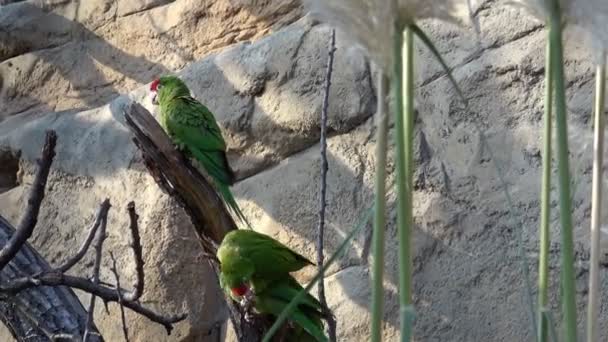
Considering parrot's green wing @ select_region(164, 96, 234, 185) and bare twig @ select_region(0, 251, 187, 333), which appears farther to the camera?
parrot's green wing @ select_region(164, 96, 234, 185)

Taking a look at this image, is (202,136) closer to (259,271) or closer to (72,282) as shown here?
(259,271)

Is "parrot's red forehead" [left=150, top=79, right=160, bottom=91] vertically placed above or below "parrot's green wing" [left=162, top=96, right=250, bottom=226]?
above

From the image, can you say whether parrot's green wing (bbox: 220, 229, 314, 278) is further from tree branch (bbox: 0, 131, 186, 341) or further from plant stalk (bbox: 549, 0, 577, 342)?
plant stalk (bbox: 549, 0, 577, 342)

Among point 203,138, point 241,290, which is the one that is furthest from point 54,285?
point 203,138

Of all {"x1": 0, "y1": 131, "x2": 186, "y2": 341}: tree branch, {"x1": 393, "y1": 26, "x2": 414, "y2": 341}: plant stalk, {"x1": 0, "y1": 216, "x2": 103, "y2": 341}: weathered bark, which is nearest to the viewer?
{"x1": 393, "y1": 26, "x2": 414, "y2": 341}: plant stalk

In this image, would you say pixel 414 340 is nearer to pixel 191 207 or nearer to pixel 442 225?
pixel 442 225

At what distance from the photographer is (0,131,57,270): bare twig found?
1617mm

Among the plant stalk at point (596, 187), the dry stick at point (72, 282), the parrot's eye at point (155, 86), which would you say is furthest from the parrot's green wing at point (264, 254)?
the plant stalk at point (596, 187)

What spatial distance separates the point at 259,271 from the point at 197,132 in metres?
0.78

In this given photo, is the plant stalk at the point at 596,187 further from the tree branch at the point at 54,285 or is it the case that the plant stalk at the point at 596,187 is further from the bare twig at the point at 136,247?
the bare twig at the point at 136,247

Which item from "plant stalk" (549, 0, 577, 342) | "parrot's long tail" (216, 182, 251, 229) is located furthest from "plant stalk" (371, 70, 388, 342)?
"parrot's long tail" (216, 182, 251, 229)

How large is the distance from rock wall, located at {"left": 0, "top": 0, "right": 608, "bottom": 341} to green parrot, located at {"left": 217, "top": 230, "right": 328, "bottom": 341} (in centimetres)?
52

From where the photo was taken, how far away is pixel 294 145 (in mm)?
3164

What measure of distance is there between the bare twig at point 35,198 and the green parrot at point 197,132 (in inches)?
44.2
